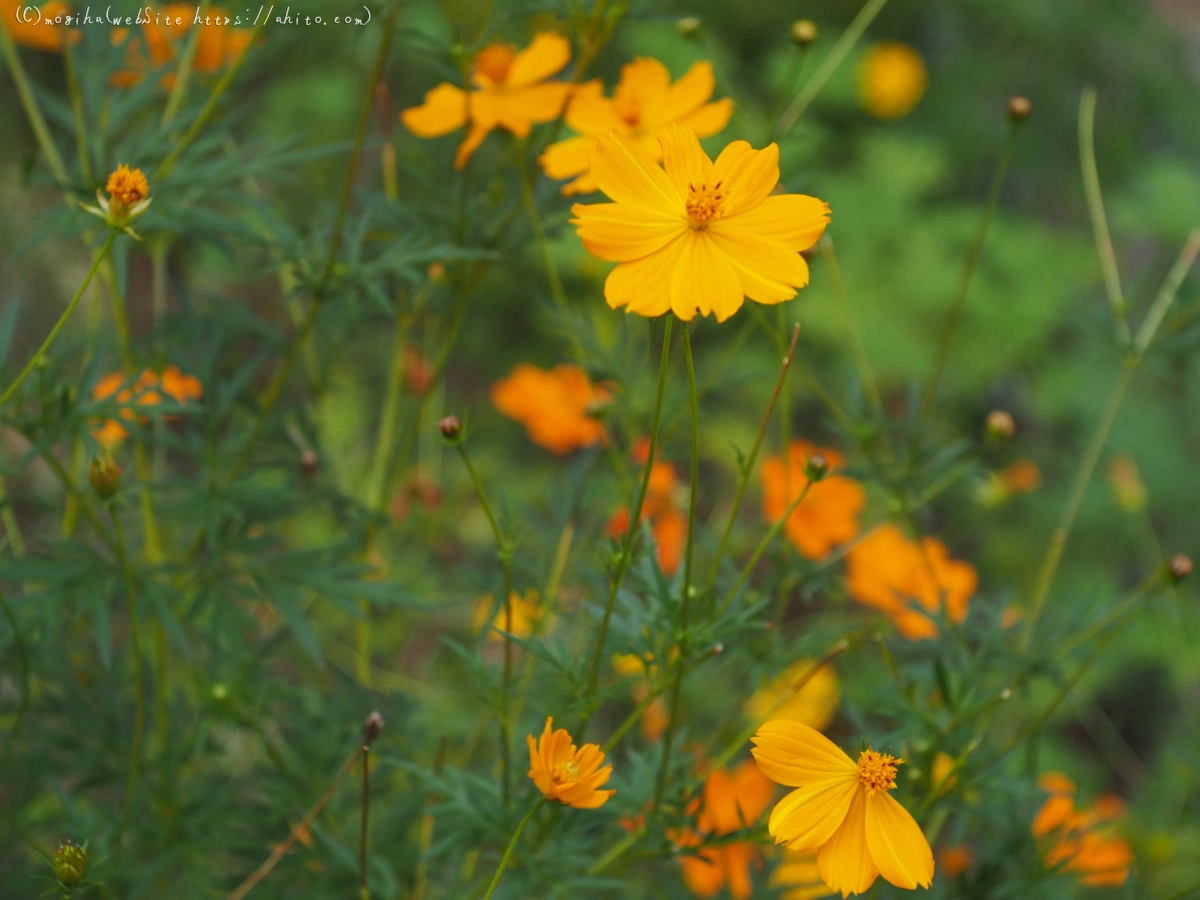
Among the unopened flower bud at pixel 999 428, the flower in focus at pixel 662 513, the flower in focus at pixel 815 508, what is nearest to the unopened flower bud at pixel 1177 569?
the unopened flower bud at pixel 999 428

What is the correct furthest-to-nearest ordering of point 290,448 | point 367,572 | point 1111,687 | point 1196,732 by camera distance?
point 1111,687
point 1196,732
point 290,448
point 367,572

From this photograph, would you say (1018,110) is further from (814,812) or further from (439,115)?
(814,812)

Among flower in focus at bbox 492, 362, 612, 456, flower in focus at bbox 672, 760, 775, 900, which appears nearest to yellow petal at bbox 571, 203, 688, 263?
flower in focus at bbox 672, 760, 775, 900

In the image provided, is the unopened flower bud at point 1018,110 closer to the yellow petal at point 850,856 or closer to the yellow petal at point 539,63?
the yellow petal at point 539,63

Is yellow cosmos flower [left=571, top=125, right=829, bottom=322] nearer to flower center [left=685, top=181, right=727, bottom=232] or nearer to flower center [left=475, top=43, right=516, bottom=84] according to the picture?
flower center [left=685, top=181, right=727, bottom=232]

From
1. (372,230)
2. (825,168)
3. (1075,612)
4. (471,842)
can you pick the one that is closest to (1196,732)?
(1075,612)

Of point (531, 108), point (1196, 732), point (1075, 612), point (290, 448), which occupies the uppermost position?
point (531, 108)

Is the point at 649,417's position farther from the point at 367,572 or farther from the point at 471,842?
the point at 471,842
